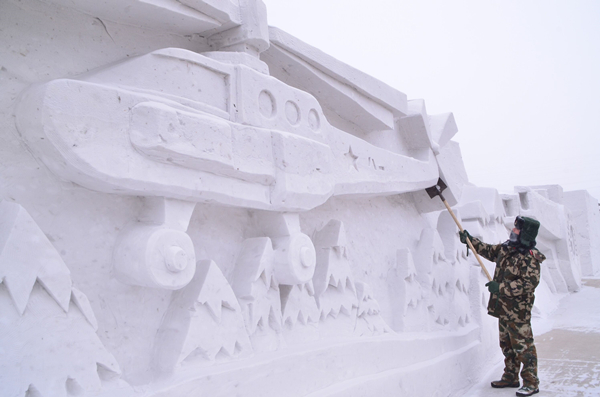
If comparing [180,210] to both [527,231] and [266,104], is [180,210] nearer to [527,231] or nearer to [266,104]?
[266,104]

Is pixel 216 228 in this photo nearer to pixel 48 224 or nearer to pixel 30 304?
pixel 48 224

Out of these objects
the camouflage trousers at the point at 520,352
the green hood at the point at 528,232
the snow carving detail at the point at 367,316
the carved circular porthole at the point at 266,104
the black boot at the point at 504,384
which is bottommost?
the black boot at the point at 504,384

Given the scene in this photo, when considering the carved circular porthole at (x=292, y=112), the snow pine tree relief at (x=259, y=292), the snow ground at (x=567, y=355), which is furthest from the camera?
the snow ground at (x=567, y=355)

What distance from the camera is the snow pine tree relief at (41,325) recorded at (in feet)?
4.13

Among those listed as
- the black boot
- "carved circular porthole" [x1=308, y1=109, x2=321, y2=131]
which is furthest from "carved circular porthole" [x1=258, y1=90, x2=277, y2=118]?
the black boot

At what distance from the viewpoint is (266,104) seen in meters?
2.09

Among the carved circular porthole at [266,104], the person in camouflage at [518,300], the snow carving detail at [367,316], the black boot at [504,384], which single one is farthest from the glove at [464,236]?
the carved circular porthole at [266,104]

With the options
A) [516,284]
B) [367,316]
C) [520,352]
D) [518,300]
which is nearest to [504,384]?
[520,352]

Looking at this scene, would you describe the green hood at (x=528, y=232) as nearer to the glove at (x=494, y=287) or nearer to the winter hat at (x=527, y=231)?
the winter hat at (x=527, y=231)

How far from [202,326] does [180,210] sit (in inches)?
16.7

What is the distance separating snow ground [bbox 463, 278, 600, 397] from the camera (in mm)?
3150

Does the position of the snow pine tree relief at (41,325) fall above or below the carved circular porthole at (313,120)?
below

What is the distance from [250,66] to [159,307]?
3.46ft

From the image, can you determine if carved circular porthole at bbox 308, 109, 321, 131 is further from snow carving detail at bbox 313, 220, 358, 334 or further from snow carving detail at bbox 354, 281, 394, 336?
snow carving detail at bbox 354, 281, 394, 336
